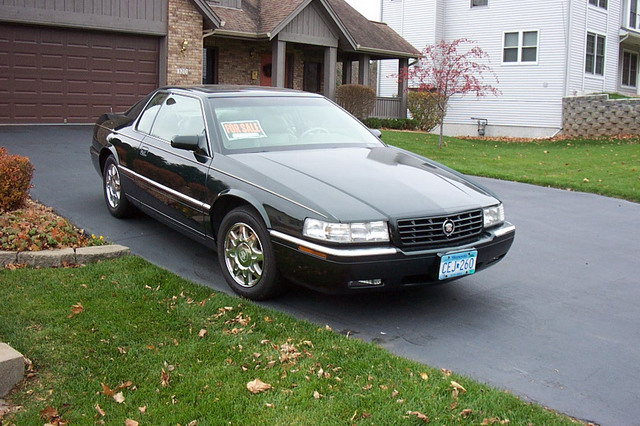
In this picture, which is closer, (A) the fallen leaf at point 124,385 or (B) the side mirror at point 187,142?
(A) the fallen leaf at point 124,385

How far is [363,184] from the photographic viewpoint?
211 inches

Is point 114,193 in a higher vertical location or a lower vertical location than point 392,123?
lower

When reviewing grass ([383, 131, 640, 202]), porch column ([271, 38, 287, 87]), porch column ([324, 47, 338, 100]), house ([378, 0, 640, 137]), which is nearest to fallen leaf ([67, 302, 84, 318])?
grass ([383, 131, 640, 202])

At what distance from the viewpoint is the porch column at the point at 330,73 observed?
919 inches

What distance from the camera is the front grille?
16.2 ft

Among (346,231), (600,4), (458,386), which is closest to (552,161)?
(346,231)

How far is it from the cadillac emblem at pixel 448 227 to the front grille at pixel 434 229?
16mm

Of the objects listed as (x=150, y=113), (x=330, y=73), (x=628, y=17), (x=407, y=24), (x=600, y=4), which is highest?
(x=600, y=4)

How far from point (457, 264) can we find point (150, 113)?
3815 mm

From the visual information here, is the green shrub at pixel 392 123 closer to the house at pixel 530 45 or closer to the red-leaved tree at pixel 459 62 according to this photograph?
the red-leaved tree at pixel 459 62

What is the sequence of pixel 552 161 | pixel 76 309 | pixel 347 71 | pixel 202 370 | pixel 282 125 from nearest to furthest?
pixel 202 370 < pixel 76 309 < pixel 282 125 < pixel 552 161 < pixel 347 71

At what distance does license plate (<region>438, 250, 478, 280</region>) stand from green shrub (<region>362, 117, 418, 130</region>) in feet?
61.7

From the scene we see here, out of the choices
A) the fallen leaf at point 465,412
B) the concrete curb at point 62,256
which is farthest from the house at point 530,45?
the fallen leaf at point 465,412

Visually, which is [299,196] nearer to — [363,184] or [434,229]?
[363,184]
